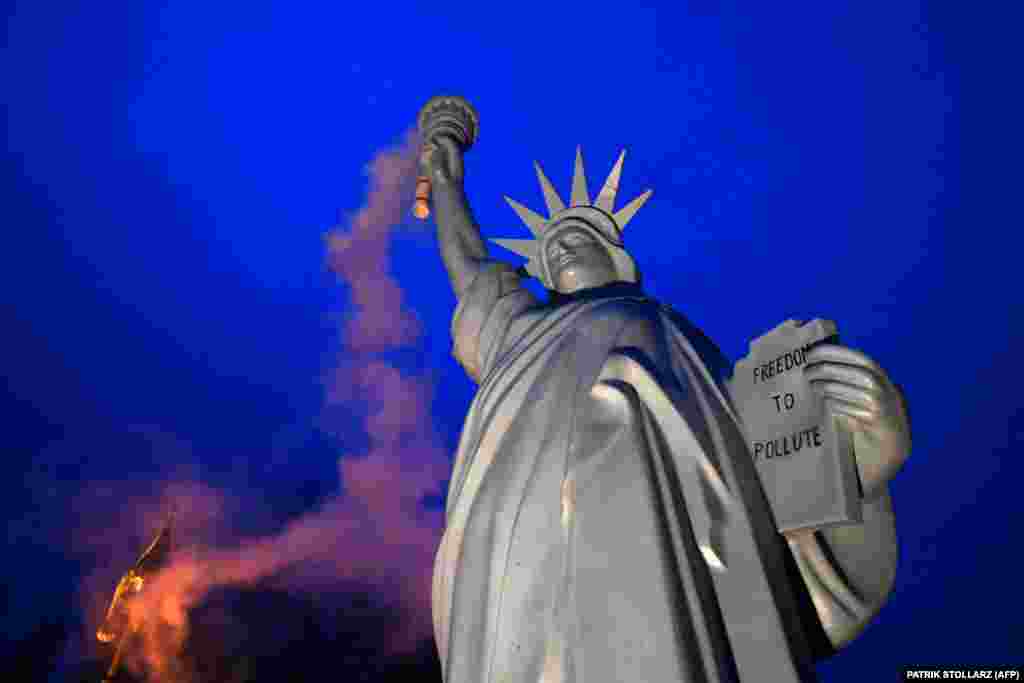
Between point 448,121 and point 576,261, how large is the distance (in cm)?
204

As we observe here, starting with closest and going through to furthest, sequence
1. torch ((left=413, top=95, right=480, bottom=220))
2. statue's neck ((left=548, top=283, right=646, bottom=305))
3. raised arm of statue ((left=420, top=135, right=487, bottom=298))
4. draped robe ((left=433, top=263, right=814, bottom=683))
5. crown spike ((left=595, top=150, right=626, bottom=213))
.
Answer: draped robe ((left=433, top=263, right=814, bottom=683)) < statue's neck ((left=548, top=283, right=646, bottom=305)) < raised arm of statue ((left=420, top=135, right=487, bottom=298)) < crown spike ((left=595, top=150, right=626, bottom=213)) < torch ((left=413, top=95, right=480, bottom=220))

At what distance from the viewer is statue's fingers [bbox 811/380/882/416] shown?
1.49 meters

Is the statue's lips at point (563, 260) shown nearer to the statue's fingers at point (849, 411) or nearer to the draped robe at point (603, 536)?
the draped robe at point (603, 536)

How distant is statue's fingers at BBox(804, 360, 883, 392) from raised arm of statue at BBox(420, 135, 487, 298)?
232 centimetres

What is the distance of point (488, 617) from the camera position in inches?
73.4

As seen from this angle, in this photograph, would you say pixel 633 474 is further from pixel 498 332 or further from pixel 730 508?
pixel 498 332

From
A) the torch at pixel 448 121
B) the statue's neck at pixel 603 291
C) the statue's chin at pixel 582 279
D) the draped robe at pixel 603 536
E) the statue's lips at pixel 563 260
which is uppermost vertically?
the torch at pixel 448 121

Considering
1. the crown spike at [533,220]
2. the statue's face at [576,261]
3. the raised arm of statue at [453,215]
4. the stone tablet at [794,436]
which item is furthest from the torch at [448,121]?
the stone tablet at [794,436]

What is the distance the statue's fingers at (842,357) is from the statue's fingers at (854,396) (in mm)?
59

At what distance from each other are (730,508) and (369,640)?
Result: 17.2 m

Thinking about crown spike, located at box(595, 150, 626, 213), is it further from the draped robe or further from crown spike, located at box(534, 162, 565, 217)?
the draped robe

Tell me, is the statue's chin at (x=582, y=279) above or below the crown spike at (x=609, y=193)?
below

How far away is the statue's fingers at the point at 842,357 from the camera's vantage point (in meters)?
1.50

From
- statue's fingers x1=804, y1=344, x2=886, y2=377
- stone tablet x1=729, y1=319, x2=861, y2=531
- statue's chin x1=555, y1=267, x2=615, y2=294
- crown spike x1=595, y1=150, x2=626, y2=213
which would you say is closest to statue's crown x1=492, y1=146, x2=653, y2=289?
crown spike x1=595, y1=150, x2=626, y2=213
